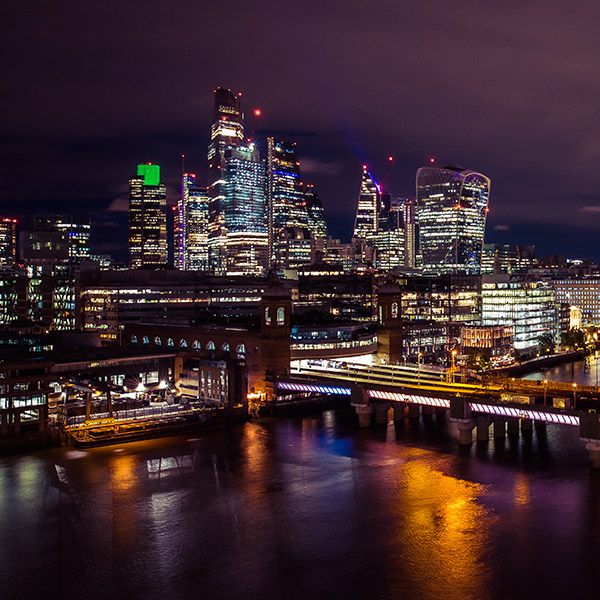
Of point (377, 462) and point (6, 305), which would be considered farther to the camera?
point (6, 305)

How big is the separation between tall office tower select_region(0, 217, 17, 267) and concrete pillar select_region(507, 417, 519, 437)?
5484 inches

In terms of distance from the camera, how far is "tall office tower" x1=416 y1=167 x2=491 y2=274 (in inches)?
6038

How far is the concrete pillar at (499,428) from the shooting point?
130 feet

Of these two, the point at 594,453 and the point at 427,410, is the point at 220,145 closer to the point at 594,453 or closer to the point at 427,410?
the point at 427,410

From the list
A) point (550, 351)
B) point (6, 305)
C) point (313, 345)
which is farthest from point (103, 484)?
point (6, 305)

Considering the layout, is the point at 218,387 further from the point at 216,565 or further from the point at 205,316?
the point at 205,316

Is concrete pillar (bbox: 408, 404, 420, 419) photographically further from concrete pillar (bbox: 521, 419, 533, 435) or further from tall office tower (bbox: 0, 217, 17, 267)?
tall office tower (bbox: 0, 217, 17, 267)

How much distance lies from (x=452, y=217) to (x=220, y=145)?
221 feet

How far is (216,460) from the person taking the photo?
3481 centimetres

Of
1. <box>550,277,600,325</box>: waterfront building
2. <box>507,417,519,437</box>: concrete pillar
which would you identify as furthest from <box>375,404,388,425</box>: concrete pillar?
<box>550,277,600,325</box>: waterfront building

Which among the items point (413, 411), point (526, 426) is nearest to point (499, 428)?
point (526, 426)

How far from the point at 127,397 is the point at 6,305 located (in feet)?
195

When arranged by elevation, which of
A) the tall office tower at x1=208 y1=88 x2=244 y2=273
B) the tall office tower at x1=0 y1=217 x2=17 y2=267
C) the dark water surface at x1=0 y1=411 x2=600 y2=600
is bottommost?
the dark water surface at x1=0 y1=411 x2=600 y2=600

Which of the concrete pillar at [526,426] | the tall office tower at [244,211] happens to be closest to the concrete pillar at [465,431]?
the concrete pillar at [526,426]
